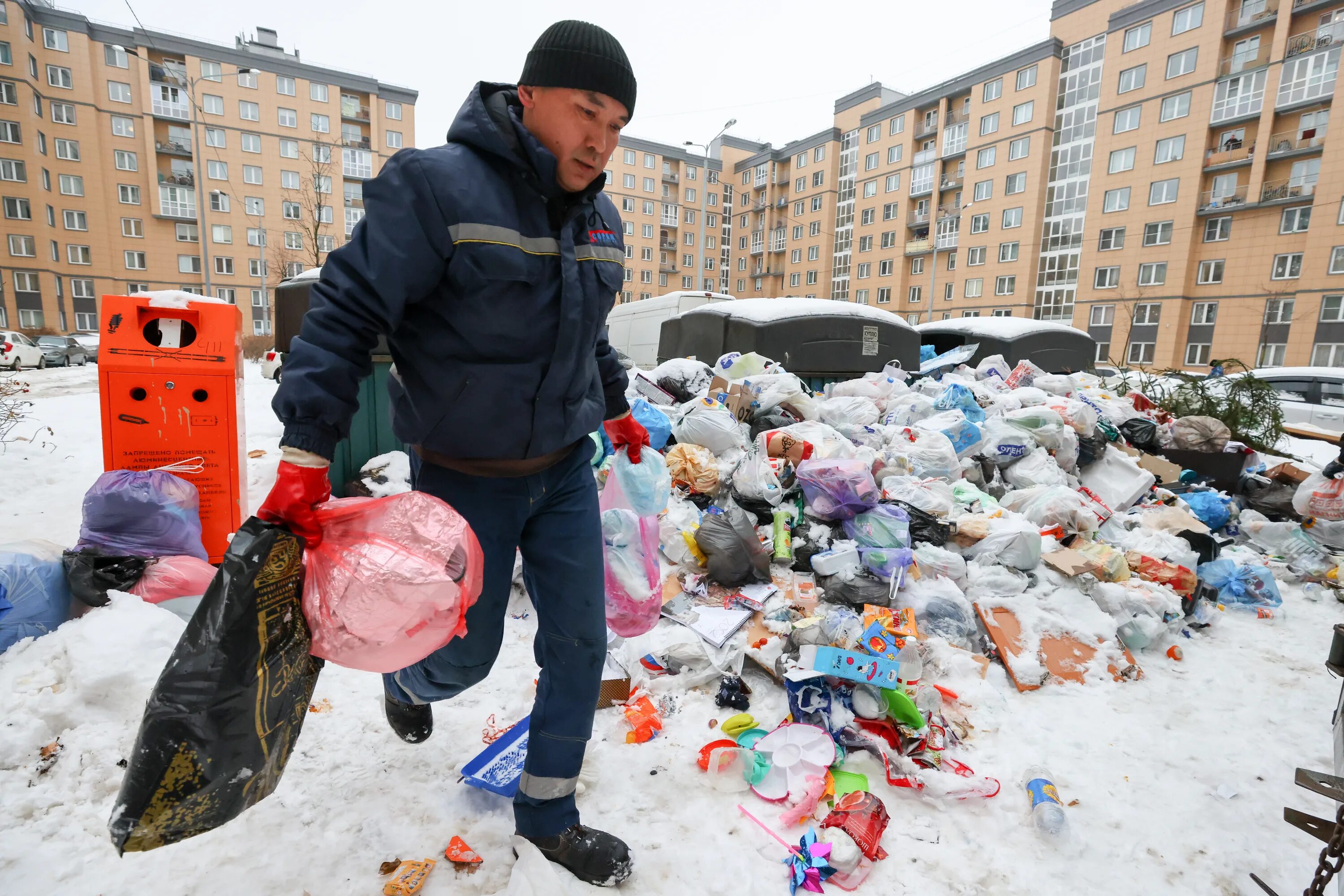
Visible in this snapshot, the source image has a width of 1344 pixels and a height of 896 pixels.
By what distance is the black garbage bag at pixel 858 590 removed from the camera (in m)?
3.10

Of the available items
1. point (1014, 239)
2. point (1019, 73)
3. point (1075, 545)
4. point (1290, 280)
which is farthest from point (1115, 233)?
point (1075, 545)

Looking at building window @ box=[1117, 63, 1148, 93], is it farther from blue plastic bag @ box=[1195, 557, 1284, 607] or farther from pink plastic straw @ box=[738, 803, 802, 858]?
pink plastic straw @ box=[738, 803, 802, 858]

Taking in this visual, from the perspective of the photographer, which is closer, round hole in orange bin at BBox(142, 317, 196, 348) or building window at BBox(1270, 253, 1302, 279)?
round hole in orange bin at BBox(142, 317, 196, 348)

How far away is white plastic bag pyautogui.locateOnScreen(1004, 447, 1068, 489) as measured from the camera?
14.9ft

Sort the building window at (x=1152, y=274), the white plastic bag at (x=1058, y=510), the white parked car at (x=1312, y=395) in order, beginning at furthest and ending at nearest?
the building window at (x=1152, y=274)
the white parked car at (x=1312, y=395)
the white plastic bag at (x=1058, y=510)

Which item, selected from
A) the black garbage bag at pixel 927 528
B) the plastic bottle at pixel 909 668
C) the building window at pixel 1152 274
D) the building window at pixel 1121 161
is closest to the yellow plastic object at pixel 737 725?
the plastic bottle at pixel 909 668

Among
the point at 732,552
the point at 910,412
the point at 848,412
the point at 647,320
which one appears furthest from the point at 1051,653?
the point at 647,320

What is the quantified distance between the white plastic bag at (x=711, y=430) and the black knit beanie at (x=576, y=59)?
3066 mm

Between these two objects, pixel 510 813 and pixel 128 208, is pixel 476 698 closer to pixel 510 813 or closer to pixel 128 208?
pixel 510 813

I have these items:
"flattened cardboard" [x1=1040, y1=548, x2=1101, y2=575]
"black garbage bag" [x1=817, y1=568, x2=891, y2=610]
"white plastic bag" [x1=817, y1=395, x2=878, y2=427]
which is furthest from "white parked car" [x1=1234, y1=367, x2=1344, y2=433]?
"black garbage bag" [x1=817, y1=568, x2=891, y2=610]

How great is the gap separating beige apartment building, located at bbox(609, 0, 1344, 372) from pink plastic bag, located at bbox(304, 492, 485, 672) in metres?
20.3

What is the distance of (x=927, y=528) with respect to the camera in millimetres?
3693

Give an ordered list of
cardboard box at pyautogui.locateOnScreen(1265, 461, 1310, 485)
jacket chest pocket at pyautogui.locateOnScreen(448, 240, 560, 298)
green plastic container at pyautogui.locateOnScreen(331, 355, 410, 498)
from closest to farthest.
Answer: jacket chest pocket at pyautogui.locateOnScreen(448, 240, 560, 298), green plastic container at pyautogui.locateOnScreen(331, 355, 410, 498), cardboard box at pyautogui.locateOnScreen(1265, 461, 1310, 485)

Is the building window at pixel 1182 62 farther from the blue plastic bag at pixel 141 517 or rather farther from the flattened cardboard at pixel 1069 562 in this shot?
the blue plastic bag at pixel 141 517
